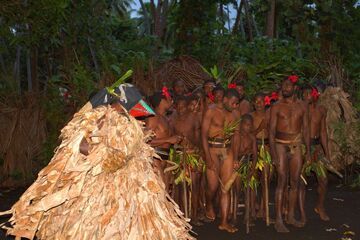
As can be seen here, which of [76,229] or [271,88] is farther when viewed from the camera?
[271,88]

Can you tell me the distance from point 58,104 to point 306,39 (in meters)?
7.11

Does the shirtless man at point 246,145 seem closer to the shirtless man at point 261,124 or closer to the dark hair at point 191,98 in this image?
the shirtless man at point 261,124

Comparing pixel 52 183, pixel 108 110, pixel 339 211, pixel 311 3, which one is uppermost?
pixel 311 3

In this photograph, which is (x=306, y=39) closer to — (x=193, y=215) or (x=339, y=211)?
(x=339, y=211)

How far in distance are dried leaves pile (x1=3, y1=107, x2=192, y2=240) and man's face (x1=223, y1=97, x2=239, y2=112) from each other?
8.26 ft

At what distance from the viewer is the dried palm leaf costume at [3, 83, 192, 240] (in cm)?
434

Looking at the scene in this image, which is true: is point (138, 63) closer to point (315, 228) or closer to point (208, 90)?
point (208, 90)

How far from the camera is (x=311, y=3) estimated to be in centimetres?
1426

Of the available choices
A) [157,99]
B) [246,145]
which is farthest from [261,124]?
[157,99]

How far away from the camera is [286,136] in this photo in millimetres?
7020

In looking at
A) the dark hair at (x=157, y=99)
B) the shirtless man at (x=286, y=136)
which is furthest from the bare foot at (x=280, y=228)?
the dark hair at (x=157, y=99)

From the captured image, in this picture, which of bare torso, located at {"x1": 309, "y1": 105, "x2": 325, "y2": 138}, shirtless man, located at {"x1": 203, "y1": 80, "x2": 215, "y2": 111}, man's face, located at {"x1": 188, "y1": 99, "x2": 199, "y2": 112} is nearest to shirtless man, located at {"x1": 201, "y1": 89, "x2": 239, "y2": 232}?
man's face, located at {"x1": 188, "y1": 99, "x2": 199, "y2": 112}

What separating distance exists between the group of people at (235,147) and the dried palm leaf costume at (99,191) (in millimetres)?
2146

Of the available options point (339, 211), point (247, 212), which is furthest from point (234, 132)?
point (339, 211)
